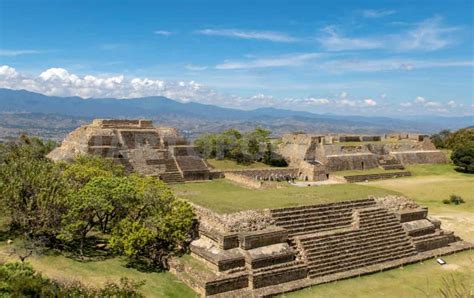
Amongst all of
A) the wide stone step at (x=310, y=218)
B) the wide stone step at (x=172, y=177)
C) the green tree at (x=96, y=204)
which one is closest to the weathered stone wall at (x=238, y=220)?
the wide stone step at (x=310, y=218)

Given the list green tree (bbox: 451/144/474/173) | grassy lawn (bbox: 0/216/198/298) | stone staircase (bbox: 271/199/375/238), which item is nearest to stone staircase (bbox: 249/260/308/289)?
stone staircase (bbox: 271/199/375/238)

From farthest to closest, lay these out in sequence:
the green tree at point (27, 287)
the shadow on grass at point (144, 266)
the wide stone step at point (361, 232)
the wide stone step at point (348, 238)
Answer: the wide stone step at point (361, 232) < the wide stone step at point (348, 238) < the shadow on grass at point (144, 266) < the green tree at point (27, 287)

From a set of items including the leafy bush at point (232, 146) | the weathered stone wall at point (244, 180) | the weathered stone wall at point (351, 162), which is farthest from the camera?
the weathered stone wall at point (351, 162)

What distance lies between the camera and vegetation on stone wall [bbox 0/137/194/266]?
44.7ft

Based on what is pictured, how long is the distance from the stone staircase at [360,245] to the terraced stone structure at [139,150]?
12421mm

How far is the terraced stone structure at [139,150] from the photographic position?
25078mm

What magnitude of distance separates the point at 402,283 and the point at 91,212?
10.3 m

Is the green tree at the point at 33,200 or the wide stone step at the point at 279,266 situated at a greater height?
the green tree at the point at 33,200

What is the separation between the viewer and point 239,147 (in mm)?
33250

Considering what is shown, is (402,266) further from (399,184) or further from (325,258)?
(399,184)

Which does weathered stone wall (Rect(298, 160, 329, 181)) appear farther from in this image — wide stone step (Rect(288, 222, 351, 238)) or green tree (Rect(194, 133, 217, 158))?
wide stone step (Rect(288, 222, 351, 238))

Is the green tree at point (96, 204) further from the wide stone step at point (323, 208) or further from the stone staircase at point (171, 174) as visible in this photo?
the stone staircase at point (171, 174)

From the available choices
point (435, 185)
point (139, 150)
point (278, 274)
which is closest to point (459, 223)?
point (435, 185)

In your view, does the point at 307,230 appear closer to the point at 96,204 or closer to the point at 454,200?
the point at 96,204
